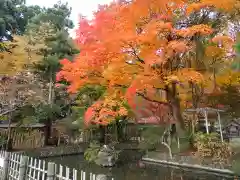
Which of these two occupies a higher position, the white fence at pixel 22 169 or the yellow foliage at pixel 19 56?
the yellow foliage at pixel 19 56

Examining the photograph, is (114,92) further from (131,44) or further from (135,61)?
(131,44)

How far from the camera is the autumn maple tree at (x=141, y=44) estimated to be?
9.64 meters

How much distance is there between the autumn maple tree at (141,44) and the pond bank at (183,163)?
205 centimetres

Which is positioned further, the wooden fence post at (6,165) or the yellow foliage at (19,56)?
the yellow foliage at (19,56)

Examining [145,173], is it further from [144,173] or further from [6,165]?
[6,165]

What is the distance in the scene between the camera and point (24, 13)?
25516mm

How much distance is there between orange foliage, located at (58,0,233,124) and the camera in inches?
378

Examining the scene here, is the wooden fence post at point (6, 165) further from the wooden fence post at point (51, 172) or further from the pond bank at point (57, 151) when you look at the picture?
the pond bank at point (57, 151)

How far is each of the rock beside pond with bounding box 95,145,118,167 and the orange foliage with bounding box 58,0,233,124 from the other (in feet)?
13.1

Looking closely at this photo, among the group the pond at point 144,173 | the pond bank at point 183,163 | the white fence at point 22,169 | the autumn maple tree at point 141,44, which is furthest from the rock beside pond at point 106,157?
the white fence at point 22,169

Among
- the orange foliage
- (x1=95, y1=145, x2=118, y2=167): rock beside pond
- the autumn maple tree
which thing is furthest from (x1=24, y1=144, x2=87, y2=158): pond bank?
the orange foliage

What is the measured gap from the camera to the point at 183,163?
12523mm

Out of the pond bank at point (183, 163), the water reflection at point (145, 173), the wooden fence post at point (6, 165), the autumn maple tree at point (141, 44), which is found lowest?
the water reflection at point (145, 173)

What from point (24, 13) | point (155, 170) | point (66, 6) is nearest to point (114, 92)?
point (155, 170)
